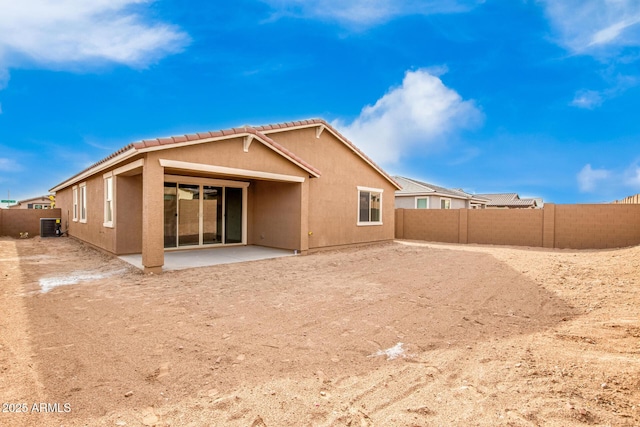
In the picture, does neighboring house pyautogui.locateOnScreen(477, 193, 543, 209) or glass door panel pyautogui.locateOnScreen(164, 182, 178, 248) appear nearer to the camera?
glass door panel pyautogui.locateOnScreen(164, 182, 178, 248)

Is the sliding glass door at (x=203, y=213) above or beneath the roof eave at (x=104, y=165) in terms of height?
beneath

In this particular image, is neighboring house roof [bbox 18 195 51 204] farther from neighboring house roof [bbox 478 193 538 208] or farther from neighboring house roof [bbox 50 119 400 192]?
neighboring house roof [bbox 478 193 538 208]

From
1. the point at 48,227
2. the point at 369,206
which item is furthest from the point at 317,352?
the point at 48,227

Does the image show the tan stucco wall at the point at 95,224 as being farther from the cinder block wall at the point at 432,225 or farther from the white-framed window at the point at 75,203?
the cinder block wall at the point at 432,225

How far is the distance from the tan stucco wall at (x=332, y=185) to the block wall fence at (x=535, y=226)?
484cm

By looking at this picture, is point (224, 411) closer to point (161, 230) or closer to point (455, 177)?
point (161, 230)

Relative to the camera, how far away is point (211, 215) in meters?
11.9

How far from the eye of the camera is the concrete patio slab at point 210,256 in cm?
868

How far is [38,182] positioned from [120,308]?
24.9m

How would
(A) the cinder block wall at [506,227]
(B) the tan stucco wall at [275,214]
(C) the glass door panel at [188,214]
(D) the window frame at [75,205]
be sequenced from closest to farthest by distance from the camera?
(C) the glass door panel at [188,214] → (B) the tan stucco wall at [275,214] → (D) the window frame at [75,205] → (A) the cinder block wall at [506,227]

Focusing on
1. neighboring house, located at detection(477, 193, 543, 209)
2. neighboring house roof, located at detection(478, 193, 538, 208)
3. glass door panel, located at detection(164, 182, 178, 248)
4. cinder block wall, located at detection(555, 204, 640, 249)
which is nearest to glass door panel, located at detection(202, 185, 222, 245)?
glass door panel, located at detection(164, 182, 178, 248)

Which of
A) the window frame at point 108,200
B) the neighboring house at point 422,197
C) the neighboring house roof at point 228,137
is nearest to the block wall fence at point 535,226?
the neighboring house at point 422,197

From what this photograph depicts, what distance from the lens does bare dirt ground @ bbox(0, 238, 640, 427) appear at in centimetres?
249

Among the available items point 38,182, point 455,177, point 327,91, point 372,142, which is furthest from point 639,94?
point 38,182
